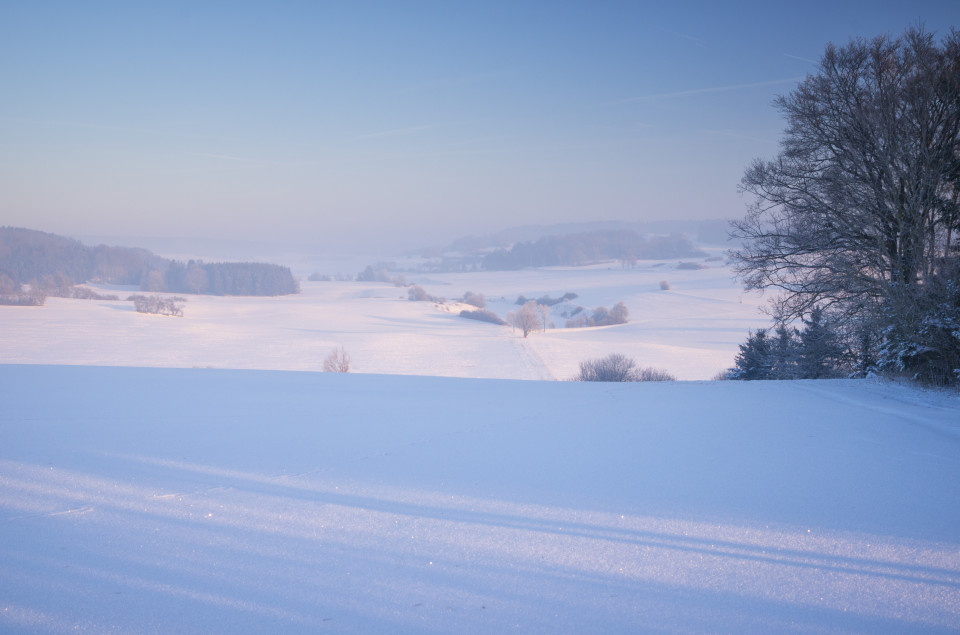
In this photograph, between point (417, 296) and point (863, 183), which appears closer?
point (863, 183)

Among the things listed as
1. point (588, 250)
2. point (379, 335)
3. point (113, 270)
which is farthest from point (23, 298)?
point (588, 250)

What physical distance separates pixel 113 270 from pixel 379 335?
4398 centimetres

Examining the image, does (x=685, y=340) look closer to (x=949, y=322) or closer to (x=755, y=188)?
(x=755, y=188)

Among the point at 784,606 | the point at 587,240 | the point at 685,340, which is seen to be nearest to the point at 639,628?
the point at 784,606

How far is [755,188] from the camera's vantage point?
11.5 metres

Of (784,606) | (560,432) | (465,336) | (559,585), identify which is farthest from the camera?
(465,336)

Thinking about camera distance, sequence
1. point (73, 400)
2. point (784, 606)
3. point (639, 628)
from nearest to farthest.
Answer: point (639, 628) < point (784, 606) < point (73, 400)

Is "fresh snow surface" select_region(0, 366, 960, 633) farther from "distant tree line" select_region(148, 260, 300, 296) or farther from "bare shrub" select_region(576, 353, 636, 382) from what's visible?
"distant tree line" select_region(148, 260, 300, 296)

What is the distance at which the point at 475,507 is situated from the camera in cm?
360

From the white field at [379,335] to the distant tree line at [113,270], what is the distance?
3436mm

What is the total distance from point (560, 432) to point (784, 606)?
Result: 303 cm

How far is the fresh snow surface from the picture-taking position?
8.16ft

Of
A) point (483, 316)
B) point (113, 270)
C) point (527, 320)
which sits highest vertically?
point (113, 270)

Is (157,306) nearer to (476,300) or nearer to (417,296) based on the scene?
(417,296)
